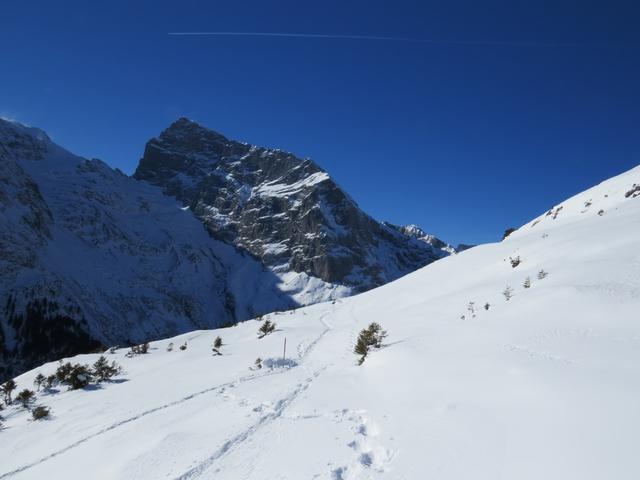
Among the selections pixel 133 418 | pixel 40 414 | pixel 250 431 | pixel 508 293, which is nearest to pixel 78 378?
pixel 40 414

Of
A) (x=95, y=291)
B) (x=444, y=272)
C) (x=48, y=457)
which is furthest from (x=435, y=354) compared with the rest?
(x=95, y=291)

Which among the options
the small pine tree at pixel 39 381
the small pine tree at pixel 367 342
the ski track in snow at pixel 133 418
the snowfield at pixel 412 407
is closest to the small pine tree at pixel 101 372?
the snowfield at pixel 412 407

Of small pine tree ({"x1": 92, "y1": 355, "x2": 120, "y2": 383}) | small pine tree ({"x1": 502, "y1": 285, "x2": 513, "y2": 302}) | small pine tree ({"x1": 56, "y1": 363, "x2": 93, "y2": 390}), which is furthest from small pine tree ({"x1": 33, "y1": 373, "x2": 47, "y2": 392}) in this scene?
small pine tree ({"x1": 502, "y1": 285, "x2": 513, "y2": 302})

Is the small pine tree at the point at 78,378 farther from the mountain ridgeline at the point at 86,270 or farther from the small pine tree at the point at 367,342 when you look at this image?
the mountain ridgeline at the point at 86,270

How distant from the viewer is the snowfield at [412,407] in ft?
20.9

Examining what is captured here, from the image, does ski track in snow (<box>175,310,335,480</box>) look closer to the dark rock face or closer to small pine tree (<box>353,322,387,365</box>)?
small pine tree (<box>353,322,387,365</box>)

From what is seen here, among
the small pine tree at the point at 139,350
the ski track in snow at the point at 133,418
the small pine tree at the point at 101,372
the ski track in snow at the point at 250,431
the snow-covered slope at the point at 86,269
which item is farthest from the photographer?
the snow-covered slope at the point at 86,269

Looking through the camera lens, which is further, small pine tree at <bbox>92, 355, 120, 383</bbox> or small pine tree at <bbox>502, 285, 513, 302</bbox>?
small pine tree at <bbox>92, 355, 120, 383</bbox>

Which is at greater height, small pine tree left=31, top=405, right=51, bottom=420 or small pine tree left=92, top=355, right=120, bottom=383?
small pine tree left=92, top=355, right=120, bottom=383

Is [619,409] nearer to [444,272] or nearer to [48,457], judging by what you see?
[48,457]

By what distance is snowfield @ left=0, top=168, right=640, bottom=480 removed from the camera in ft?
20.9

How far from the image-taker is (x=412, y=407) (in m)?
8.70

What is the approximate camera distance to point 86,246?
142 metres

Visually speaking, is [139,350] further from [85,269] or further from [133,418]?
[85,269]
